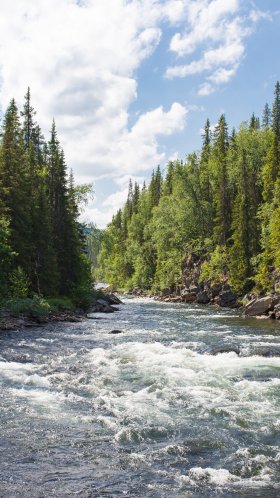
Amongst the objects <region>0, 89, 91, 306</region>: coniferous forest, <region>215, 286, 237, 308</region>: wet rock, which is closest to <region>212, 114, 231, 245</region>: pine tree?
<region>215, 286, 237, 308</region>: wet rock

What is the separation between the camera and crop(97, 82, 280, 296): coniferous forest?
51500 mm

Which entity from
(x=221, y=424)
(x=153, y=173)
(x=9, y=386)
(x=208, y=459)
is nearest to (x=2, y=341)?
(x=9, y=386)

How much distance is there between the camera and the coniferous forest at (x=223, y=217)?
51.5m

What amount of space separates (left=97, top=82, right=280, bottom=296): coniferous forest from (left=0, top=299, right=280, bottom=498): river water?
27412mm

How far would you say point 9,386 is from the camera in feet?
45.1

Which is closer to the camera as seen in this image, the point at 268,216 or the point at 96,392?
A: the point at 96,392

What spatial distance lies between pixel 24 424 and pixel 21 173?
3175 cm

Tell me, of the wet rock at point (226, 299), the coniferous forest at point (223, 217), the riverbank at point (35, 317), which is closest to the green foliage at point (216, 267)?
the coniferous forest at point (223, 217)

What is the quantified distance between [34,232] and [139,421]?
31025mm

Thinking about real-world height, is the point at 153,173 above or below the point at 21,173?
above

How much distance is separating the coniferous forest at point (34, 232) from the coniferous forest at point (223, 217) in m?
17.9

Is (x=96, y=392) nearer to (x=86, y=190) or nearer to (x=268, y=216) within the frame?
(x=268, y=216)

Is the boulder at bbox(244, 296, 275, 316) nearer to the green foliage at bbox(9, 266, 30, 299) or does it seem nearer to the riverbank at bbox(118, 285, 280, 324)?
the riverbank at bbox(118, 285, 280, 324)

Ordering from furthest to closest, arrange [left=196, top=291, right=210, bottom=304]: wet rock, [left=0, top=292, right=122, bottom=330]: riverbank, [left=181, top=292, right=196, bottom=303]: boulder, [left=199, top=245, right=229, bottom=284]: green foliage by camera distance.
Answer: [left=181, top=292, right=196, bottom=303]: boulder → [left=199, top=245, right=229, bottom=284]: green foliage → [left=196, top=291, right=210, bottom=304]: wet rock → [left=0, top=292, right=122, bottom=330]: riverbank
